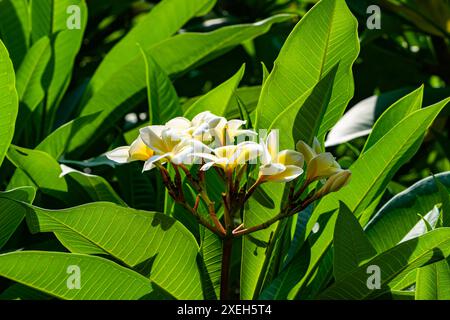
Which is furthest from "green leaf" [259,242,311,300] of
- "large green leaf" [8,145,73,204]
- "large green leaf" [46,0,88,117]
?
"large green leaf" [46,0,88,117]

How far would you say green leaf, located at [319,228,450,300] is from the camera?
2.55 feet

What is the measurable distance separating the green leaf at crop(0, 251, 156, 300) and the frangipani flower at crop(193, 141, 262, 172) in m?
0.15

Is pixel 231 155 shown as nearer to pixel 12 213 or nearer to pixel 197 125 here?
pixel 197 125

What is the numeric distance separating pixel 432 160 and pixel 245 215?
1.21 meters

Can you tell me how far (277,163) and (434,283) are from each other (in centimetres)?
23

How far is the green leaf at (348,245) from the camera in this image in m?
0.84

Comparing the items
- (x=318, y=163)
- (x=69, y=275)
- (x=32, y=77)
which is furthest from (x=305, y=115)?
(x=32, y=77)

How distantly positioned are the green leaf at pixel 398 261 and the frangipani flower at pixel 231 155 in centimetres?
17

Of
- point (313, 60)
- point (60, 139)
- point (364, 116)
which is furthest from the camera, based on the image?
point (364, 116)

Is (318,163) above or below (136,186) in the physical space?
below

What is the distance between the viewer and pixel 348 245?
84 cm

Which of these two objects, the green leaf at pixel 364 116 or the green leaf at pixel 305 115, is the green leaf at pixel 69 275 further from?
the green leaf at pixel 364 116

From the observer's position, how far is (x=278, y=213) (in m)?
0.86

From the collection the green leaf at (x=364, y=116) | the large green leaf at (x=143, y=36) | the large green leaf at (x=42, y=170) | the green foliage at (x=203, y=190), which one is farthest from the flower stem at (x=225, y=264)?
the large green leaf at (x=143, y=36)
